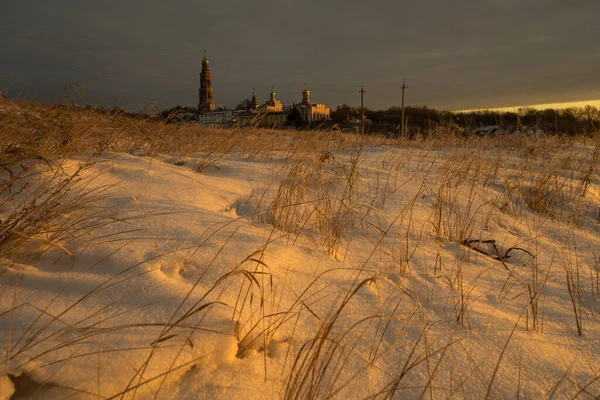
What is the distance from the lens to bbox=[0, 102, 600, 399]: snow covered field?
77cm

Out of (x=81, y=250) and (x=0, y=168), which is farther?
(x=0, y=168)

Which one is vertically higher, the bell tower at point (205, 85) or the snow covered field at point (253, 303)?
the bell tower at point (205, 85)

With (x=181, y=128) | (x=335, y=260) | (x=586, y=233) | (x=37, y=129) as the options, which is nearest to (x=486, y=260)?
(x=335, y=260)

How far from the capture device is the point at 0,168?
172 cm

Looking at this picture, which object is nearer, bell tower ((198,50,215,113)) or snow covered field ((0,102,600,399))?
snow covered field ((0,102,600,399))

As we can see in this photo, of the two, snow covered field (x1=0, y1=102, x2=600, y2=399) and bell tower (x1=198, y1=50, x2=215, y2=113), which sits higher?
bell tower (x1=198, y1=50, x2=215, y2=113)

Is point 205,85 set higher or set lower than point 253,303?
higher

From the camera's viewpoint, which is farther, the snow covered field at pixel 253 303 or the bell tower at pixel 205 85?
the bell tower at pixel 205 85

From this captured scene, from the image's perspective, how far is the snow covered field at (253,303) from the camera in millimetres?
774

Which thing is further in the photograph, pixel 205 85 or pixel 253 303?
pixel 205 85

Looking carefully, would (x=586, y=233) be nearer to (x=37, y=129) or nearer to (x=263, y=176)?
(x=263, y=176)

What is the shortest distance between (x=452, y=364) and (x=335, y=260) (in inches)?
27.7

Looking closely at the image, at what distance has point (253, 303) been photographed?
41.7 inches

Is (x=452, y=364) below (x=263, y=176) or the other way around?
below
